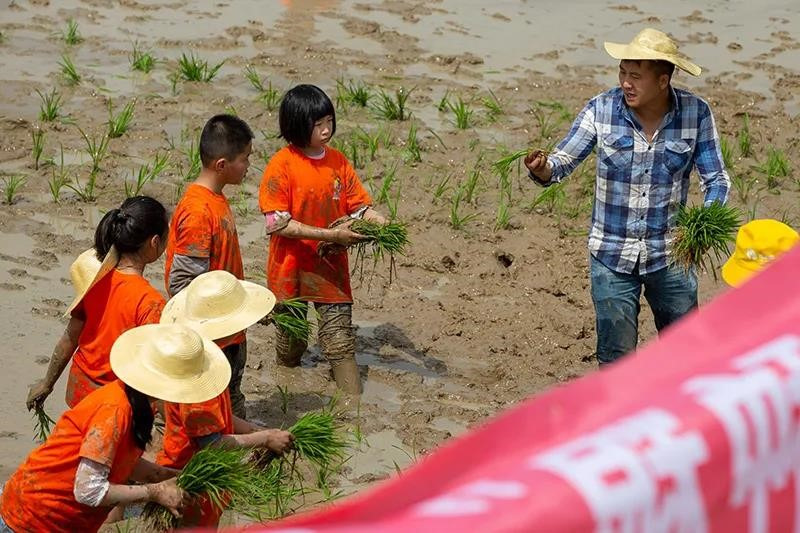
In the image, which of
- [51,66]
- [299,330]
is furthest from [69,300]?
[51,66]

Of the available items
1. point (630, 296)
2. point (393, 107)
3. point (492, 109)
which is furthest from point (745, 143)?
point (630, 296)

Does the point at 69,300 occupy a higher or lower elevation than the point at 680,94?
lower

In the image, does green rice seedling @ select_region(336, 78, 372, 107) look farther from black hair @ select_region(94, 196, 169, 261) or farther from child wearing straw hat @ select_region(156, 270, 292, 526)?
black hair @ select_region(94, 196, 169, 261)

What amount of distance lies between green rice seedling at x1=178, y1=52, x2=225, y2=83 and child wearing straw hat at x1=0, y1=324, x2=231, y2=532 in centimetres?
535

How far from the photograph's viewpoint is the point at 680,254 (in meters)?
5.45

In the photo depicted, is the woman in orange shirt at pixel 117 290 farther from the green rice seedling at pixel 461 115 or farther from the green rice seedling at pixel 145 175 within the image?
the green rice seedling at pixel 461 115

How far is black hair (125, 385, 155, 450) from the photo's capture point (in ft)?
13.7

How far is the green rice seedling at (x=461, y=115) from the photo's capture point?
9.03m

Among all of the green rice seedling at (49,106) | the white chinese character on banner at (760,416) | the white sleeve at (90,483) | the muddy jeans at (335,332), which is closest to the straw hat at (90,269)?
the white sleeve at (90,483)

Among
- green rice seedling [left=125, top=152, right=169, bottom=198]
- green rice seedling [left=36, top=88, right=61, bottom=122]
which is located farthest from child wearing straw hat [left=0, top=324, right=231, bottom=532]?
green rice seedling [left=36, top=88, right=61, bottom=122]

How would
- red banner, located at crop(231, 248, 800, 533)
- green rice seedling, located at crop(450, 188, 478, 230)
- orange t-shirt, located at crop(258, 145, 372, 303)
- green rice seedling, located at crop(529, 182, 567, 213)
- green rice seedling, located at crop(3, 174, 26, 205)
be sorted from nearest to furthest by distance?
1. red banner, located at crop(231, 248, 800, 533)
2. orange t-shirt, located at crop(258, 145, 372, 303)
3. green rice seedling, located at crop(3, 174, 26, 205)
4. green rice seedling, located at crop(450, 188, 478, 230)
5. green rice seedling, located at crop(529, 182, 567, 213)

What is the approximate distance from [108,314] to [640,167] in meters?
2.10

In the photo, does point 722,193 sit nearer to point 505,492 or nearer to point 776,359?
point 776,359

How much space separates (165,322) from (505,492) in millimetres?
3245
